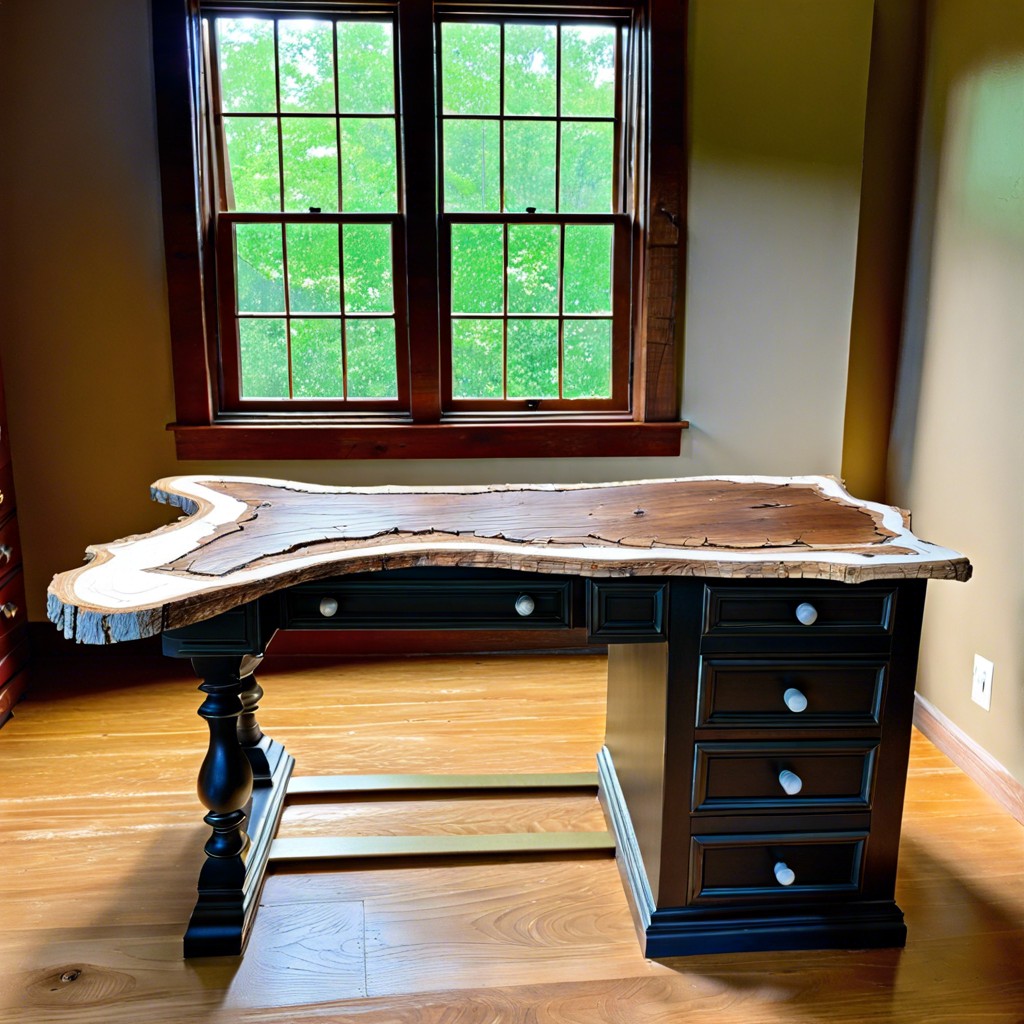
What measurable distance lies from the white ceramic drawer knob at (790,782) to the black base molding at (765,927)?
0.90 feet

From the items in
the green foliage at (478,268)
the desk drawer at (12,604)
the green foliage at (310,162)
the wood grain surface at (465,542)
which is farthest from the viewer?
the green foliage at (478,268)

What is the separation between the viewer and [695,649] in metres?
1.78

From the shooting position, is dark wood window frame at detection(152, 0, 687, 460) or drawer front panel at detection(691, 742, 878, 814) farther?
dark wood window frame at detection(152, 0, 687, 460)

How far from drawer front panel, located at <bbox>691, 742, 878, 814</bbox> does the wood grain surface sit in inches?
15.8

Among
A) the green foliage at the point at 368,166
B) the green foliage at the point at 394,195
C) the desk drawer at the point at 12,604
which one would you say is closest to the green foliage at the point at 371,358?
the green foliage at the point at 394,195

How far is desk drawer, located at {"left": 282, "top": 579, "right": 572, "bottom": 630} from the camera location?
1784 mm

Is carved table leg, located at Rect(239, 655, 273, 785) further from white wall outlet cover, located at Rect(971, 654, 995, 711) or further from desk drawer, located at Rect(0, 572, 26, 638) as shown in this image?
white wall outlet cover, located at Rect(971, 654, 995, 711)

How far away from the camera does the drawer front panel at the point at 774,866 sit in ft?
6.08

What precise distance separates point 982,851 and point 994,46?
7.27 feet

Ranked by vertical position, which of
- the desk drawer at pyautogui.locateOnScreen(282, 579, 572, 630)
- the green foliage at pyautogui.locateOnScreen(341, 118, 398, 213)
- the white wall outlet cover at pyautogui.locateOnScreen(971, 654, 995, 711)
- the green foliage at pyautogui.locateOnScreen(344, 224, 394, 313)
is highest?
the green foliage at pyautogui.locateOnScreen(341, 118, 398, 213)

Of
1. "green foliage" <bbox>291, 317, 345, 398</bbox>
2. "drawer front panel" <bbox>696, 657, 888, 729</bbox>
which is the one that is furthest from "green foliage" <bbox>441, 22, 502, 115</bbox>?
"drawer front panel" <bbox>696, 657, 888, 729</bbox>

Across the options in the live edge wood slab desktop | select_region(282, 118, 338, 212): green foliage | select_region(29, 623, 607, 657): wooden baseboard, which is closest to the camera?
the live edge wood slab desktop

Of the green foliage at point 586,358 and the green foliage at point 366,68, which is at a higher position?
the green foliage at point 366,68

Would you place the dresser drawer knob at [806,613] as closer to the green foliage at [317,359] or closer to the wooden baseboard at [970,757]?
the wooden baseboard at [970,757]
